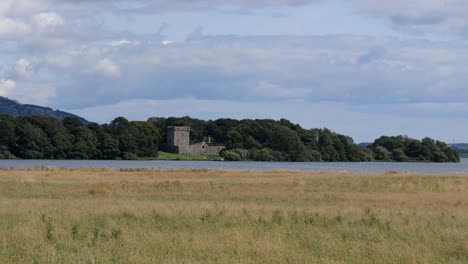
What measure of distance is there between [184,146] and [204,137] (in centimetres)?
1993

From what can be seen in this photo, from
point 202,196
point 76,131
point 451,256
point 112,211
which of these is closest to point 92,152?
point 76,131

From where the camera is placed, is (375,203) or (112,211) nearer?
(112,211)

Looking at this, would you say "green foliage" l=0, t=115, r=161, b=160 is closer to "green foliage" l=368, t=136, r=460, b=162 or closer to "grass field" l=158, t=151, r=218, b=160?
"grass field" l=158, t=151, r=218, b=160

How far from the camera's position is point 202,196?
29703mm

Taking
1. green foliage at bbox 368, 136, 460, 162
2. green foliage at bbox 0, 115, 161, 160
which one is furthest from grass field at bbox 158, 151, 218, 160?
green foliage at bbox 368, 136, 460, 162

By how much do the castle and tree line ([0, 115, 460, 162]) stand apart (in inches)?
116

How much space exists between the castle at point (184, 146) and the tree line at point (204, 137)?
294cm

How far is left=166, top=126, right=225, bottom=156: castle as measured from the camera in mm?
147125

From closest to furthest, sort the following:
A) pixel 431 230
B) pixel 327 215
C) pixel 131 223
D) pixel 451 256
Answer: pixel 451 256 < pixel 431 230 < pixel 131 223 < pixel 327 215

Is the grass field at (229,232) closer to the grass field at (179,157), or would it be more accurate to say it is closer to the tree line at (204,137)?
the tree line at (204,137)

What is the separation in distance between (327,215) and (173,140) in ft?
420

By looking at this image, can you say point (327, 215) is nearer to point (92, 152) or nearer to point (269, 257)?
point (269, 257)

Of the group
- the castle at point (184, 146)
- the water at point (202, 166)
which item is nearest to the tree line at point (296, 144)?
the castle at point (184, 146)

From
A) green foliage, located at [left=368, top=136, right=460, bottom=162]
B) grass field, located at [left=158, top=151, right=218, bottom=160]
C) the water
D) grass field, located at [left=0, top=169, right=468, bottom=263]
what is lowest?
grass field, located at [left=0, top=169, right=468, bottom=263]
